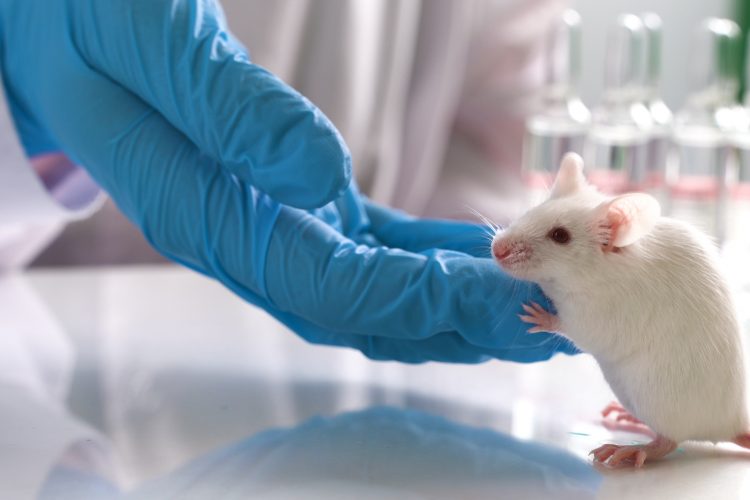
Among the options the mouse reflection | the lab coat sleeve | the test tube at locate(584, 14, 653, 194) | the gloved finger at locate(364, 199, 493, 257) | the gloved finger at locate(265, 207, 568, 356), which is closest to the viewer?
the mouse reflection

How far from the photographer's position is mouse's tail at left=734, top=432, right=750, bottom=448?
91 cm

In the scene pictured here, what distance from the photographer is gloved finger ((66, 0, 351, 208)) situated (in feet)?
3.23

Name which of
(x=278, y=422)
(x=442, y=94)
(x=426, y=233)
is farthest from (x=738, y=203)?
(x=278, y=422)

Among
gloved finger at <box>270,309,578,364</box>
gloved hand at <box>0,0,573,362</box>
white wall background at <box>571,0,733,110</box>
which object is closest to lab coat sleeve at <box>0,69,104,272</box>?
gloved hand at <box>0,0,573,362</box>

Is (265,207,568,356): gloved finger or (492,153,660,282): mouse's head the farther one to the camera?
(265,207,568,356): gloved finger

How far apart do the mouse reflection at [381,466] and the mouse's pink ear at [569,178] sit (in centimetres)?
25

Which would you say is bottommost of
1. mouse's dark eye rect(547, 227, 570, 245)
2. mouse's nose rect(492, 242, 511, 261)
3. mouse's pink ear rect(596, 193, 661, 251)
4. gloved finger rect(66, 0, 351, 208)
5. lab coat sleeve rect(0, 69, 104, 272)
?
lab coat sleeve rect(0, 69, 104, 272)

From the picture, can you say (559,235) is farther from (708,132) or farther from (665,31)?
(665,31)

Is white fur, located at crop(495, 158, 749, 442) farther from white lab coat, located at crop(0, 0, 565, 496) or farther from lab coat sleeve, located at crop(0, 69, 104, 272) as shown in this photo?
white lab coat, located at crop(0, 0, 565, 496)

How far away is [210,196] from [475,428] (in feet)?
1.24

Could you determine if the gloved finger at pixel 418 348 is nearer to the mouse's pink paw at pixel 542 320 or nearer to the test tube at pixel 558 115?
the mouse's pink paw at pixel 542 320

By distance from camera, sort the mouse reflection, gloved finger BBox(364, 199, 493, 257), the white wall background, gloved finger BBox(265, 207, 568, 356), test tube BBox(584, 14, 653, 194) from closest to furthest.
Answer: the mouse reflection
gloved finger BBox(265, 207, 568, 356)
gloved finger BBox(364, 199, 493, 257)
test tube BBox(584, 14, 653, 194)
the white wall background

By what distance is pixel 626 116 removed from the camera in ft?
6.77

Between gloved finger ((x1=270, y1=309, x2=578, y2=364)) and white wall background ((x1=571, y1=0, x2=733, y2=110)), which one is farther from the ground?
white wall background ((x1=571, y1=0, x2=733, y2=110))
